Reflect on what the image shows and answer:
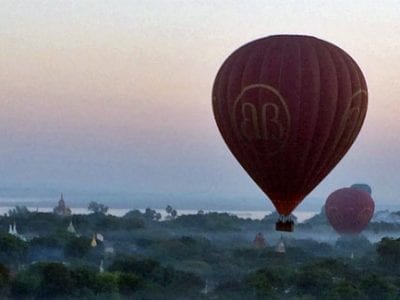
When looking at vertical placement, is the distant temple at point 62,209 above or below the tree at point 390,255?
above

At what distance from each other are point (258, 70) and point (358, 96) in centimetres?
362

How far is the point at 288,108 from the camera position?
3528 centimetres

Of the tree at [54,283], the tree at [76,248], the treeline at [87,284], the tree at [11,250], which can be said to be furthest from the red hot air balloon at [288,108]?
the tree at [76,248]

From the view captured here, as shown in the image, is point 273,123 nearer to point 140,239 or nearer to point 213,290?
point 213,290

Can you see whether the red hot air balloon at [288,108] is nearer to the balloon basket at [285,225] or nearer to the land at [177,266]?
the balloon basket at [285,225]

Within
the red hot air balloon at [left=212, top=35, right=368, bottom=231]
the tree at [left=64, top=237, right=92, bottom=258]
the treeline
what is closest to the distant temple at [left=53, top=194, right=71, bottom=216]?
the tree at [left=64, top=237, right=92, bottom=258]

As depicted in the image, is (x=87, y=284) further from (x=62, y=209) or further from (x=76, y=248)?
(x=62, y=209)

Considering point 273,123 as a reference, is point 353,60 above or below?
above

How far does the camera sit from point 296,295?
68.7 metres

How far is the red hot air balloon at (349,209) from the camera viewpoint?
93250mm

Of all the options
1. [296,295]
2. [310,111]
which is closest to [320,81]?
[310,111]

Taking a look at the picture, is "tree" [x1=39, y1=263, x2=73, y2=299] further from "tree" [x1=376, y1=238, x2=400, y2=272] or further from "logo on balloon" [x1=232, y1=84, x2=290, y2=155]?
"logo on balloon" [x1=232, y1=84, x2=290, y2=155]

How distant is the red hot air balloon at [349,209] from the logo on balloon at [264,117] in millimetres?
58044

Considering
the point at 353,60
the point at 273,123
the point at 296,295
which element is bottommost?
the point at 296,295
